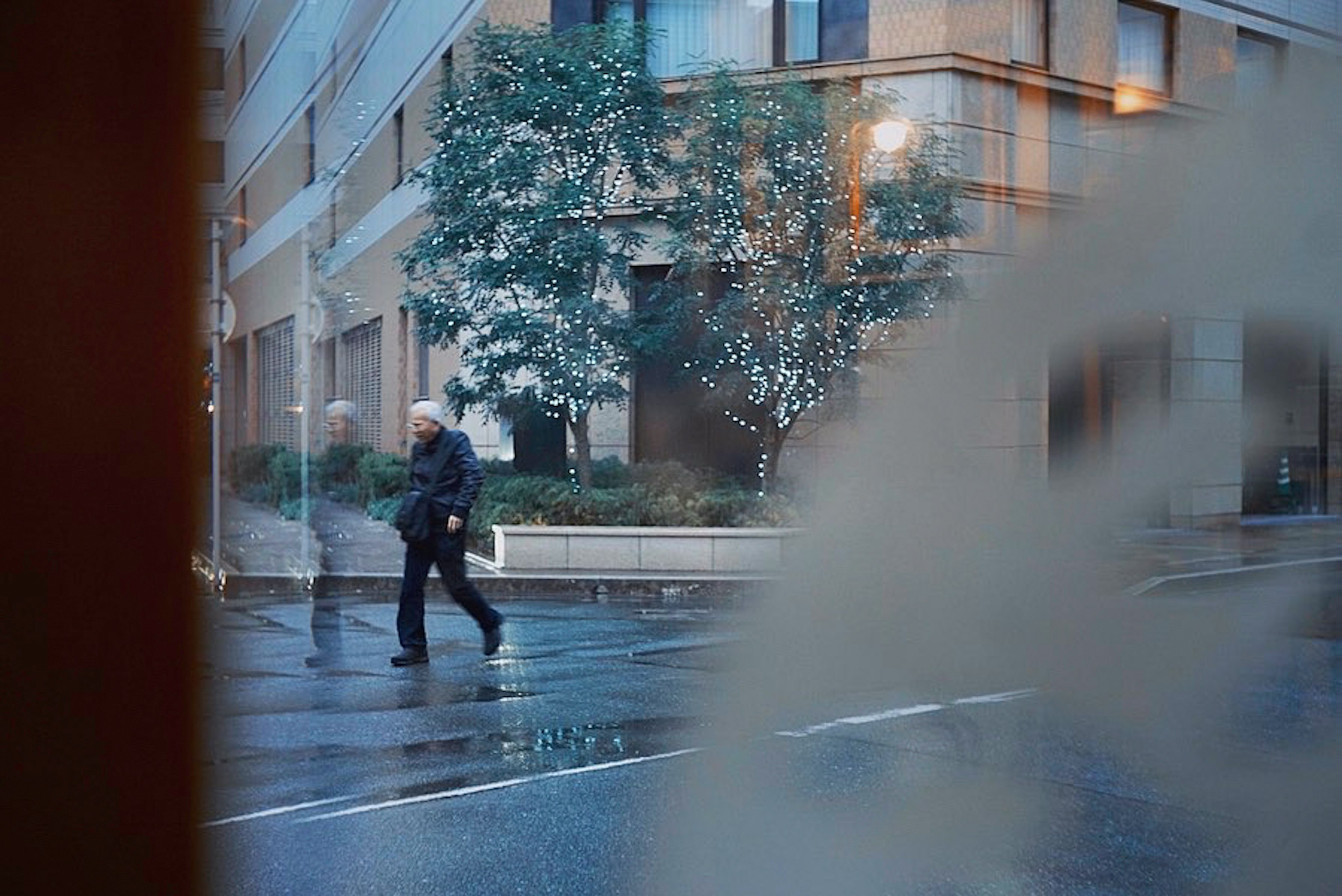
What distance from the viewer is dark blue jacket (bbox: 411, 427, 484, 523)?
10.7 metres

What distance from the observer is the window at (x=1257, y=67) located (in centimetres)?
311

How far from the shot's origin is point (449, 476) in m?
10.8

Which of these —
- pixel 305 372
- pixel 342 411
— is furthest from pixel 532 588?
pixel 305 372

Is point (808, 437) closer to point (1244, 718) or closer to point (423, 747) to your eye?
point (1244, 718)

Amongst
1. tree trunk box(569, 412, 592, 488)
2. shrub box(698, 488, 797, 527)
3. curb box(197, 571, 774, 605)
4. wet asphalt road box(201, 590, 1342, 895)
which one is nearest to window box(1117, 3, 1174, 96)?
wet asphalt road box(201, 590, 1342, 895)

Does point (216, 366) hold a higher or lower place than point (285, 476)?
higher

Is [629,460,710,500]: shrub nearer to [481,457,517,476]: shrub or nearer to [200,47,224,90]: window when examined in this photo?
[481,457,517,476]: shrub

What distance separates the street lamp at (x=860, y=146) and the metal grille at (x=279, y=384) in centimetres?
1481

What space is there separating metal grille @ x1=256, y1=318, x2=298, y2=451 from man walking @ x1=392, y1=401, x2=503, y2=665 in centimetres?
1077

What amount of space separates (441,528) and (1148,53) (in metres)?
7.91

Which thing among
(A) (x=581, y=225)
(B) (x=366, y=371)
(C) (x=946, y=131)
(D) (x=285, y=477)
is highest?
(A) (x=581, y=225)

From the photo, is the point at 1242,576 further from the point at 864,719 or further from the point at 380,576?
the point at 380,576

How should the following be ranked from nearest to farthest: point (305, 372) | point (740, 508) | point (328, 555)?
point (740, 508) → point (328, 555) → point (305, 372)

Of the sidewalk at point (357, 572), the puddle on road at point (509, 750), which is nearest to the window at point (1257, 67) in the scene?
the sidewalk at point (357, 572)
